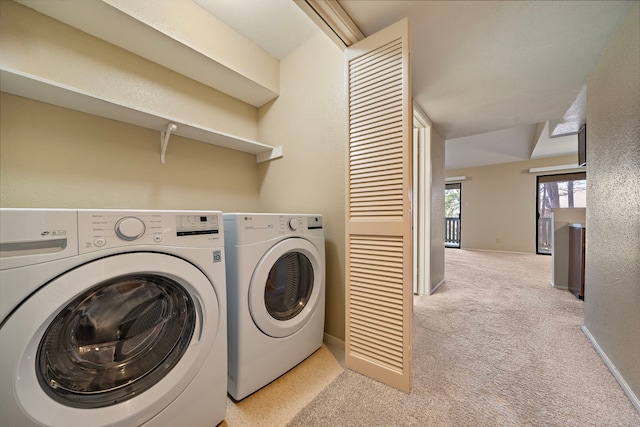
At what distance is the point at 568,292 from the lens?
8.25 ft

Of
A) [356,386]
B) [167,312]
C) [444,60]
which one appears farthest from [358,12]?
[356,386]

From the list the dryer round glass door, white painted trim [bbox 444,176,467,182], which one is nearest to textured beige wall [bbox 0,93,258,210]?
the dryer round glass door

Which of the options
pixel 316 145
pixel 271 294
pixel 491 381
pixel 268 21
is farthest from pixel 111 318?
pixel 268 21

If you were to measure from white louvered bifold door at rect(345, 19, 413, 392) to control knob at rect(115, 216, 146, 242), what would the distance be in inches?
37.4

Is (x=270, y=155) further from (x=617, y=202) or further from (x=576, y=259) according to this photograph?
(x=576, y=259)

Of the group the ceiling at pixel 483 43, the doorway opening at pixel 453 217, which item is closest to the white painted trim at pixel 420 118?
the ceiling at pixel 483 43

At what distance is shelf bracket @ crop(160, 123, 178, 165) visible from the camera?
1.40m

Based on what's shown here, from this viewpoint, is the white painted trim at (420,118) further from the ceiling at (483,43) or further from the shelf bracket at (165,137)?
the shelf bracket at (165,137)

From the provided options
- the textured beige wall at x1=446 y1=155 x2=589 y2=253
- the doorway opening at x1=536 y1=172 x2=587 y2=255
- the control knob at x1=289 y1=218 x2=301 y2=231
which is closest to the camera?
the control knob at x1=289 y1=218 x2=301 y2=231

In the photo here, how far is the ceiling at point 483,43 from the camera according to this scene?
1.10 metres

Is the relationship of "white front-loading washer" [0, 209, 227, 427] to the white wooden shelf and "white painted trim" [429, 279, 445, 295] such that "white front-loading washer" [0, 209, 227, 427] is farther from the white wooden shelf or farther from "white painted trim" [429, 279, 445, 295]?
"white painted trim" [429, 279, 445, 295]

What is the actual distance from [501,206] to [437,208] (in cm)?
385

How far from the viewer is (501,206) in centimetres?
525

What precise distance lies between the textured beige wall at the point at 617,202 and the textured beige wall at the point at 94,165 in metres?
2.45
